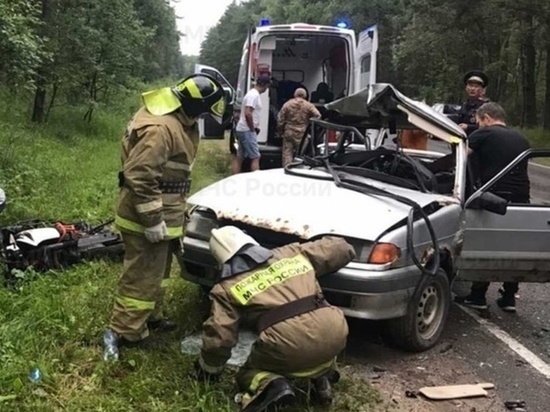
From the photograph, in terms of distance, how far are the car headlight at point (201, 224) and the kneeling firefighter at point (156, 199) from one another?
0.36 m

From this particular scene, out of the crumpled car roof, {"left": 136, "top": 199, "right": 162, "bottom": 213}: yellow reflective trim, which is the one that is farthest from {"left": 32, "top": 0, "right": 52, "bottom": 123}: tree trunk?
{"left": 136, "top": 199, "right": 162, "bottom": 213}: yellow reflective trim

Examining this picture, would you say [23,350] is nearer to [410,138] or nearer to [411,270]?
[411,270]

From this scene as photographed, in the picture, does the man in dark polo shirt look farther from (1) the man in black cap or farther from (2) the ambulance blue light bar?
(2) the ambulance blue light bar

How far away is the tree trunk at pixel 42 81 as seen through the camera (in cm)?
1302

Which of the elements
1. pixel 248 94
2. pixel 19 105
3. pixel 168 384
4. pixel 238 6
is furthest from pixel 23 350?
pixel 238 6

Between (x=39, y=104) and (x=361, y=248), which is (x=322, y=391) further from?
(x=39, y=104)

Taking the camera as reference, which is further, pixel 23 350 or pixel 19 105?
pixel 19 105

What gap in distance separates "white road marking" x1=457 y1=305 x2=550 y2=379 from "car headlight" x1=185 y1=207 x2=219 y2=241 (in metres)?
2.26

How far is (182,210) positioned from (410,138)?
2.81 m

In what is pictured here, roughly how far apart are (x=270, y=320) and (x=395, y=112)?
232cm

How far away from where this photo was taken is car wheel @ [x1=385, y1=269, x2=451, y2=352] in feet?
13.2

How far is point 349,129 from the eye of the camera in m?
5.34

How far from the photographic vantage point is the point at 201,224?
4312mm

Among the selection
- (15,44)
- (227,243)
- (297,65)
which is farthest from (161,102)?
(297,65)
